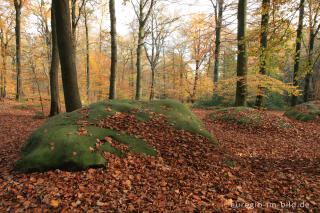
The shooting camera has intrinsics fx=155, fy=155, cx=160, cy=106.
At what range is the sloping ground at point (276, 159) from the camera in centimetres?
248

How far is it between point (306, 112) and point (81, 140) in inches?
448

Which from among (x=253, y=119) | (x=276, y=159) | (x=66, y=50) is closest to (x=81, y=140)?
(x=66, y=50)

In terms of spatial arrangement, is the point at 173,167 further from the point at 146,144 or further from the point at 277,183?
the point at 277,183

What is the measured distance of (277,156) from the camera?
434 cm

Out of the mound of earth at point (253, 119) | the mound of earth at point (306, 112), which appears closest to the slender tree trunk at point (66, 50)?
the mound of earth at point (253, 119)

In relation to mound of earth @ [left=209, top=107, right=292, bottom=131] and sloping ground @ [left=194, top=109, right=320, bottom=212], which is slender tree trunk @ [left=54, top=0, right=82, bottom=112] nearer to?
sloping ground @ [left=194, top=109, right=320, bottom=212]

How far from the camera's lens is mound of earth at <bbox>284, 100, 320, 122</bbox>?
8.35m

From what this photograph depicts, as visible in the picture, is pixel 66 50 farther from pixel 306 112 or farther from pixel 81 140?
pixel 306 112

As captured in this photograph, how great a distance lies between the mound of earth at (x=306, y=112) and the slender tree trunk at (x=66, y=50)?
449 inches

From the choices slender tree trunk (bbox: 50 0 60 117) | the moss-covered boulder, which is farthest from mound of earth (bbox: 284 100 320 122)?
slender tree trunk (bbox: 50 0 60 117)

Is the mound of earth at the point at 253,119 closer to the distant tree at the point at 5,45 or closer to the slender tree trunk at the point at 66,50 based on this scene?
the slender tree trunk at the point at 66,50

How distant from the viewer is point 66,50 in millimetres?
5262

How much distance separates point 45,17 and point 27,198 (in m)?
17.0

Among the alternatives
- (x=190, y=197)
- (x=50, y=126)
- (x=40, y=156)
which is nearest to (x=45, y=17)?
(x=50, y=126)
